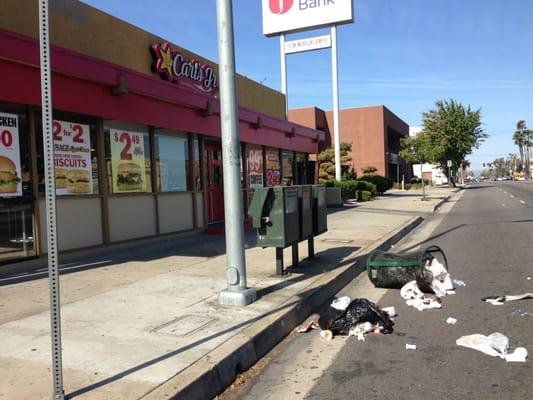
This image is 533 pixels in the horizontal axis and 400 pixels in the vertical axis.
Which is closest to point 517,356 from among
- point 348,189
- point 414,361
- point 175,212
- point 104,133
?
point 414,361

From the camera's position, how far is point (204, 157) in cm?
1515

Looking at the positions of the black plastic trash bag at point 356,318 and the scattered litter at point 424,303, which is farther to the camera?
the scattered litter at point 424,303

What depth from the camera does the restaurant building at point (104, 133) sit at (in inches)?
348

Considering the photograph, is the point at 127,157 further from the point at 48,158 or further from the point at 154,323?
the point at 48,158

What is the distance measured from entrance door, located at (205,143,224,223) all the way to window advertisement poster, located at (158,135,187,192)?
1.63 m

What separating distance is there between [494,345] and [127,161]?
869cm

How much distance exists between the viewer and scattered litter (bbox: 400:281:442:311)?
6.97 metres

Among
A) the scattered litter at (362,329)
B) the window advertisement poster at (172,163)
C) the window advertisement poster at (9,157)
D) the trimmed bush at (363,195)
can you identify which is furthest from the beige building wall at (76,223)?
the trimmed bush at (363,195)

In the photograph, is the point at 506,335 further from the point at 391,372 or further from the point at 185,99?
the point at 185,99

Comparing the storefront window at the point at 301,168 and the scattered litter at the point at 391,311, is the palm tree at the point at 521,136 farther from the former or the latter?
the scattered litter at the point at 391,311

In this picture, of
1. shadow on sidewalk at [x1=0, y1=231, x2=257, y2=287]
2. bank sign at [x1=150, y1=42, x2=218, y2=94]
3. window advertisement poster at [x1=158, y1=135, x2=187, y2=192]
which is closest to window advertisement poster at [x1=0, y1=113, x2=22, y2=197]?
shadow on sidewalk at [x1=0, y1=231, x2=257, y2=287]

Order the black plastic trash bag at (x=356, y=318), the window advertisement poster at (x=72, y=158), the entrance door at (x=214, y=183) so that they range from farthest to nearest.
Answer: the entrance door at (x=214, y=183), the window advertisement poster at (x=72, y=158), the black plastic trash bag at (x=356, y=318)

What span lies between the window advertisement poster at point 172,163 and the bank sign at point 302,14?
626 inches

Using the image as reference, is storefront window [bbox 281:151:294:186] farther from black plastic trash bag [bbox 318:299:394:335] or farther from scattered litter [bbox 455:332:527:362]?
scattered litter [bbox 455:332:527:362]
